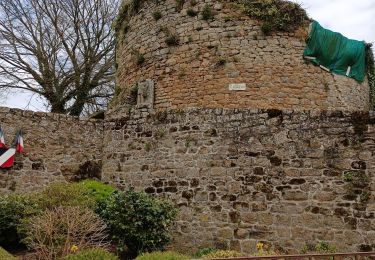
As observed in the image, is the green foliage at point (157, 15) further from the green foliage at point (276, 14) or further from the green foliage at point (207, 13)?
the green foliage at point (276, 14)

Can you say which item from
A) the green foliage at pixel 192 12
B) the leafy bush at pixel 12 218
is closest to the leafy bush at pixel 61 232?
the leafy bush at pixel 12 218

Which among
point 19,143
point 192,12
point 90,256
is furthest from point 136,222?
point 192,12

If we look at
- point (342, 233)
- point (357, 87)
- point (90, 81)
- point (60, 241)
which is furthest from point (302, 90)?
point (90, 81)

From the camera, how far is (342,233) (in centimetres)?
824

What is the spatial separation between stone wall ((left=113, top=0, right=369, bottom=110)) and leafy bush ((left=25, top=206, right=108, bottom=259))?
626 cm

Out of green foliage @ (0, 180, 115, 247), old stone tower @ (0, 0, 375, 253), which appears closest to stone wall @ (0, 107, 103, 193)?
old stone tower @ (0, 0, 375, 253)

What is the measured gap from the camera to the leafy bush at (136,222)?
8.55 metres

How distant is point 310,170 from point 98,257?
169 inches

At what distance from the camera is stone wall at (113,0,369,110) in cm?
1328

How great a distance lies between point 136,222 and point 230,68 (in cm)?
644

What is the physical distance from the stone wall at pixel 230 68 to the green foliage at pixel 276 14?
217 millimetres

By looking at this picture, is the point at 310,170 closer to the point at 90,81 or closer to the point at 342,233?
the point at 342,233

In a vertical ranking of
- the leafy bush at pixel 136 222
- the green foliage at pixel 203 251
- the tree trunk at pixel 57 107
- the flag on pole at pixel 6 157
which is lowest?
the green foliage at pixel 203 251

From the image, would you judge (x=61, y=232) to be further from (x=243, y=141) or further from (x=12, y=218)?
(x=243, y=141)
